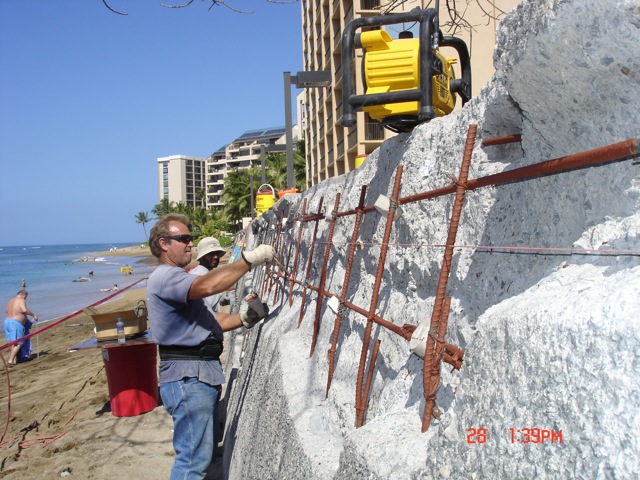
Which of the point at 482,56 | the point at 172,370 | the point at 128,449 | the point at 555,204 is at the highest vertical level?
the point at 482,56

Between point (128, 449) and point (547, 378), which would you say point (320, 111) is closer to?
point (128, 449)

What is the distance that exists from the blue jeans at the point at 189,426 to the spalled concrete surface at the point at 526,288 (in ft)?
3.21

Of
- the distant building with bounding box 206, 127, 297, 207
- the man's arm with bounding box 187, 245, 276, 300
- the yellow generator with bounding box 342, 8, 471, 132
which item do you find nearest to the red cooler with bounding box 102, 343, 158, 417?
the man's arm with bounding box 187, 245, 276, 300

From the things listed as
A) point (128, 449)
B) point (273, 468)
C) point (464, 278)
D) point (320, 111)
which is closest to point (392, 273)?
point (464, 278)

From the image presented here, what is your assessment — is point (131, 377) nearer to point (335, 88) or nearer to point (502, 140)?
point (502, 140)

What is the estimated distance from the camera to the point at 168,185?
13225 cm

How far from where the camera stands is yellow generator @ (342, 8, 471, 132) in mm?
2584

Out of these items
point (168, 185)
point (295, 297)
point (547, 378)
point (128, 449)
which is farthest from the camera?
point (168, 185)

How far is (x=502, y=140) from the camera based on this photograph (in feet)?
6.02

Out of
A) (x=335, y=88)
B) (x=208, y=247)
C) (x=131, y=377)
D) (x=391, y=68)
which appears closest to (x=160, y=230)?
(x=208, y=247)

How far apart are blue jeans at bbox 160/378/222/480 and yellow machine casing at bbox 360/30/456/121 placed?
1991mm

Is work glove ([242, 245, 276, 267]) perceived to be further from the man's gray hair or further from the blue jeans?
the blue jeans

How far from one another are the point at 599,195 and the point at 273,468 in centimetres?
201

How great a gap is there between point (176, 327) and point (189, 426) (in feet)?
1.97
